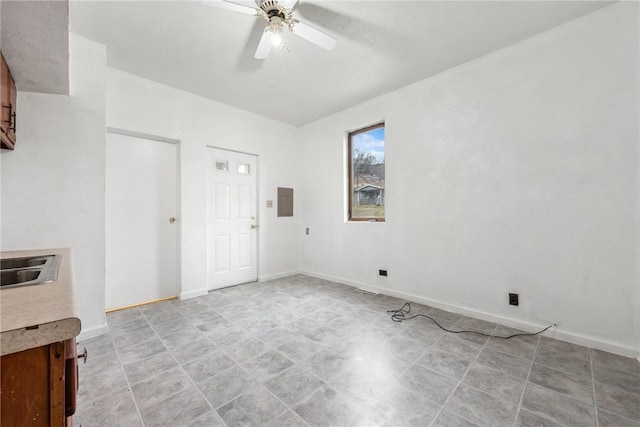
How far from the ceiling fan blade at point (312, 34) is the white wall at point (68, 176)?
2050 millimetres

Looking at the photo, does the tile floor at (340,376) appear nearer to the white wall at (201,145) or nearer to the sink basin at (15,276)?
the sink basin at (15,276)

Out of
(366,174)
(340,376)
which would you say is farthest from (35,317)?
(366,174)

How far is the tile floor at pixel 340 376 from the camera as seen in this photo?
1487 mm

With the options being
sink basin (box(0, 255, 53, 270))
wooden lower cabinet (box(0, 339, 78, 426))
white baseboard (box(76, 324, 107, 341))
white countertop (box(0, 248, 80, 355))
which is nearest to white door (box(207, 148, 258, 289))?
white baseboard (box(76, 324, 107, 341))

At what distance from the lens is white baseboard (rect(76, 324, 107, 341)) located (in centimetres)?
238

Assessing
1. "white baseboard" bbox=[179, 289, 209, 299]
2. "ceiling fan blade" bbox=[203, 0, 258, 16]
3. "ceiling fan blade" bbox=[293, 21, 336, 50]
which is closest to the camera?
"ceiling fan blade" bbox=[203, 0, 258, 16]

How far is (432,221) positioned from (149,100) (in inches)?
149

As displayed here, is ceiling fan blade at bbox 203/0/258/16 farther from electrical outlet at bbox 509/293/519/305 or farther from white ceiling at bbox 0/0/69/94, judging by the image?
electrical outlet at bbox 509/293/519/305

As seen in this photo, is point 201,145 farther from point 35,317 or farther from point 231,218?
point 35,317

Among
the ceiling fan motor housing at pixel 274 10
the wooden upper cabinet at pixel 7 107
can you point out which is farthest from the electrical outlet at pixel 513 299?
the wooden upper cabinet at pixel 7 107

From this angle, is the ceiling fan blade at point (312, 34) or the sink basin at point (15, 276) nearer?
the sink basin at point (15, 276)

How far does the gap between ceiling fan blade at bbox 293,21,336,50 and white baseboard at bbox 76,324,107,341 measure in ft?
10.6

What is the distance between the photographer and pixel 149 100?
125 inches

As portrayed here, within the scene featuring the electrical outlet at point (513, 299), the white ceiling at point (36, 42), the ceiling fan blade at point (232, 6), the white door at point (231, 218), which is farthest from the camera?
the white door at point (231, 218)
